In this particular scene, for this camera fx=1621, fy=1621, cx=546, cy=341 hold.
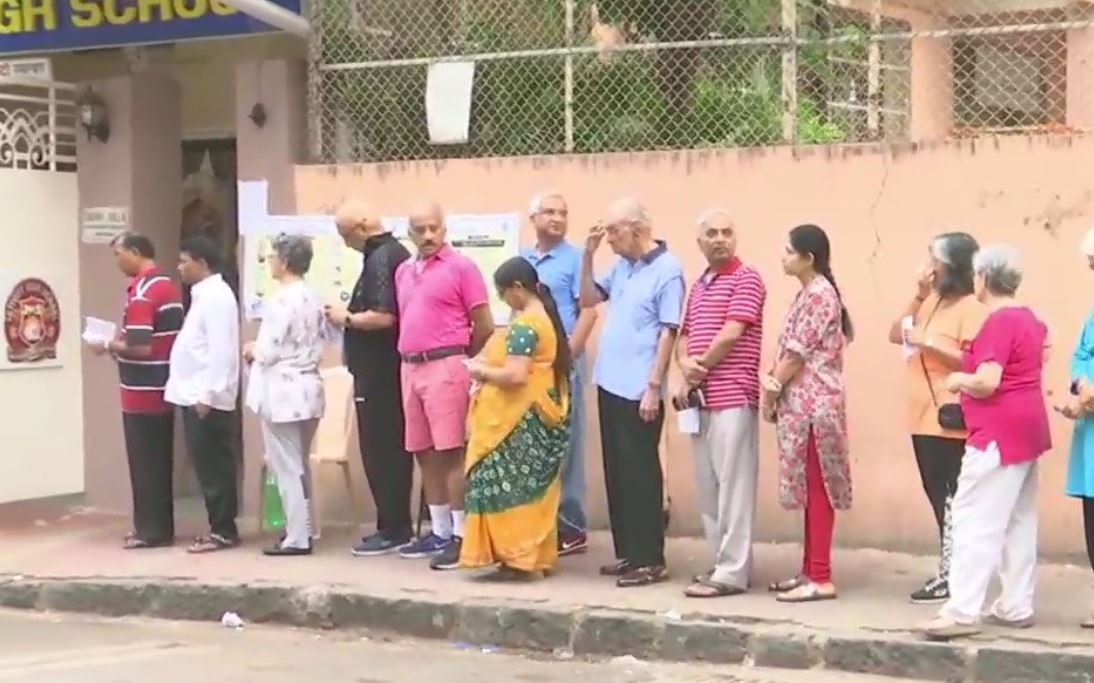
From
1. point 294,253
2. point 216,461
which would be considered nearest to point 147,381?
point 216,461

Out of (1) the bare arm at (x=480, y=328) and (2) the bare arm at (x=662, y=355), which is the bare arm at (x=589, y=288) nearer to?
(1) the bare arm at (x=480, y=328)

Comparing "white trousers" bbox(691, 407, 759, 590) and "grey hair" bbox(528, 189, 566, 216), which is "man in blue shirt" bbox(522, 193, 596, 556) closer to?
"grey hair" bbox(528, 189, 566, 216)

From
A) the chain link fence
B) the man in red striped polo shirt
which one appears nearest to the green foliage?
the chain link fence

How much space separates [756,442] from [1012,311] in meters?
1.43

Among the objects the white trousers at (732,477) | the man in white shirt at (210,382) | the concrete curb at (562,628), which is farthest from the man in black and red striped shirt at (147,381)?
the white trousers at (732,477)

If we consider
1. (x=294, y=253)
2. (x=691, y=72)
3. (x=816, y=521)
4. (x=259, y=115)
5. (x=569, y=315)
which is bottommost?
(x=816, y=521)

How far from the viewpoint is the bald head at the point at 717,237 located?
7.12m

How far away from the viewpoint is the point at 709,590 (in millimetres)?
7215

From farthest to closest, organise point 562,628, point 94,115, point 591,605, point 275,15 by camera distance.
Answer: point 94,115, point 275,15, point 591,605, point 562,628

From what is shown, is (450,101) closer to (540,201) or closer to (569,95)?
(569,95)

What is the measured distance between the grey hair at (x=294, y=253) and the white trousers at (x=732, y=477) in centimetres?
239

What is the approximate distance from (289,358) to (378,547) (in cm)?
110

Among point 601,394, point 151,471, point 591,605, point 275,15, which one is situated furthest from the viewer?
point 275,15

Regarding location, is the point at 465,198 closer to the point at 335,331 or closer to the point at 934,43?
the point at 335,331
